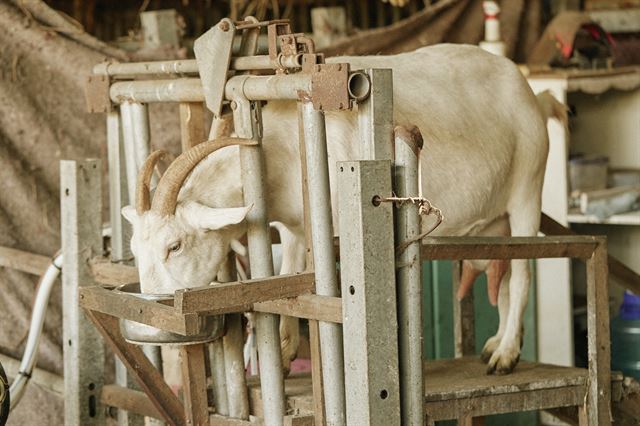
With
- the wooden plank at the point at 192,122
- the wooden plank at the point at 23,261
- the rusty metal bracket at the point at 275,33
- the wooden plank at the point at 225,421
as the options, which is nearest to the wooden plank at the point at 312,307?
the wooden plank at the point at 225,421

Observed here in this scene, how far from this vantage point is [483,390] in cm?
416

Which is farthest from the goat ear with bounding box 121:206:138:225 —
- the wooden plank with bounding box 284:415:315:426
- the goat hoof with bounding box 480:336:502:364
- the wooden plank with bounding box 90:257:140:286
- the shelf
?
the shelf

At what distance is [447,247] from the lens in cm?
394

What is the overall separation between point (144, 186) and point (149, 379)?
26.6 inches

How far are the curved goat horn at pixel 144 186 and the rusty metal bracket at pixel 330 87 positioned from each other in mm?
764

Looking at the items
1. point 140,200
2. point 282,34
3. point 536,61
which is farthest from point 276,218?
point 536,61

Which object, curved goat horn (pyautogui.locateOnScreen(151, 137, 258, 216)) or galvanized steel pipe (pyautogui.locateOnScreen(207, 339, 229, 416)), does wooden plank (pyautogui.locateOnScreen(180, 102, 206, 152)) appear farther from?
galvanized steel pipe (pyautogui.locateOnScreen(207, 339, 229, 416))

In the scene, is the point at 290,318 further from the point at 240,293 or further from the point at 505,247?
the point at 240,293

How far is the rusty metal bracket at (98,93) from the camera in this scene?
4547 millimetres

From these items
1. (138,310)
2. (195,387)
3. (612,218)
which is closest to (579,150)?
(612,218)

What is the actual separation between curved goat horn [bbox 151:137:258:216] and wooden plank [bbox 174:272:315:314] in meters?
0.46

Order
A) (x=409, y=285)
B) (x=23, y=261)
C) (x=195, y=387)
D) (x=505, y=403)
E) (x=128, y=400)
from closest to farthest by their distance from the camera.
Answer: (x=409, y=285) → (x=195, y=387) → (x=505, y=403) → (x=128, y=400) → (x=23, y=261)

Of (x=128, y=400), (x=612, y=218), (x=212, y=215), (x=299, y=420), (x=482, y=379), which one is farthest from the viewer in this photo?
(x=612, y=218)

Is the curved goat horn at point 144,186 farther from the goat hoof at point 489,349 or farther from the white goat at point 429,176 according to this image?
the goat hoof at point 489,349
